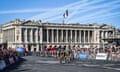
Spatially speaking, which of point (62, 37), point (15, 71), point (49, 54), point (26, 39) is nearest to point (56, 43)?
point (62, 37)

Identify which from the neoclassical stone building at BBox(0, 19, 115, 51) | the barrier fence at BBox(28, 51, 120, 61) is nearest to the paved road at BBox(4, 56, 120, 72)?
the barrier fence at BBox(28, 51, 120, 61)

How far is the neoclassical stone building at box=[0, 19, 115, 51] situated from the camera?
147375 mm

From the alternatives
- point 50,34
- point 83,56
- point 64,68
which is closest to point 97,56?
point 83,56

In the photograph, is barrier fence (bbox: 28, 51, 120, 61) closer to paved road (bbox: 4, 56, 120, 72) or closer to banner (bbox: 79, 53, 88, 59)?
banner (bbox: 79, 53, 88, 59)

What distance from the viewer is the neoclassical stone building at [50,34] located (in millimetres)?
147375

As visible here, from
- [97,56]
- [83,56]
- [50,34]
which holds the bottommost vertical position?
[83,56]

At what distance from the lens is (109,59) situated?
42.1 meters

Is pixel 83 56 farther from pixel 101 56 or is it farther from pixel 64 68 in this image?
pixel 64 68

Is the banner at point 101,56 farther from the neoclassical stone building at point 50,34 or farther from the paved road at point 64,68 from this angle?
the neoclassical stone building at point 50,34

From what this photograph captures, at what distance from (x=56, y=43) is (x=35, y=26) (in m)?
13.9

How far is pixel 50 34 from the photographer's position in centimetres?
16012

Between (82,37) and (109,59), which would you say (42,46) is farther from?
(109,59)

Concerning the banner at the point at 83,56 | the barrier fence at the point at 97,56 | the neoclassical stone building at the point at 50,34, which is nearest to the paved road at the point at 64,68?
the barrier fence at the point at 97,56

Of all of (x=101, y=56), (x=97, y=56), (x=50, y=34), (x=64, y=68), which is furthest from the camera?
(x=50, y=34)
